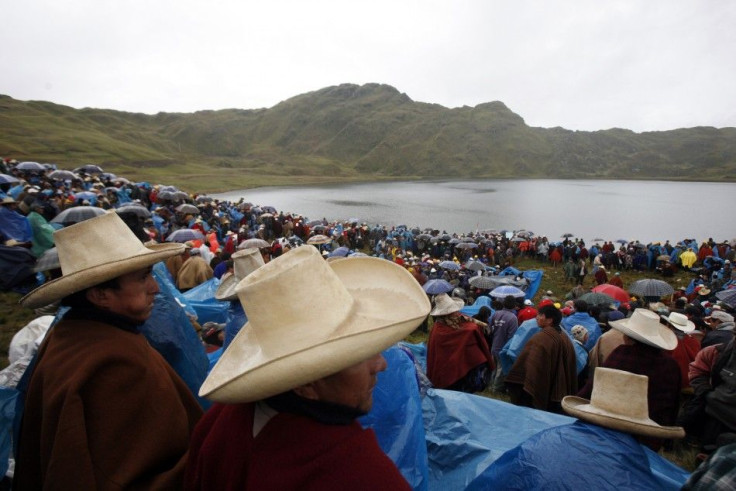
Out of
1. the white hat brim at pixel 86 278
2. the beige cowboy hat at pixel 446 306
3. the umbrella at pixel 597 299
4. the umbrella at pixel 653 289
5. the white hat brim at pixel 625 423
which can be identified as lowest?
the umbrella at pixel 653 289

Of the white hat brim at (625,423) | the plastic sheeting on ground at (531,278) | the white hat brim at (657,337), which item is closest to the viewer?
the white hat brim at (625,423)

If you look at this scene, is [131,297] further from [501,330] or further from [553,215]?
[553,215]

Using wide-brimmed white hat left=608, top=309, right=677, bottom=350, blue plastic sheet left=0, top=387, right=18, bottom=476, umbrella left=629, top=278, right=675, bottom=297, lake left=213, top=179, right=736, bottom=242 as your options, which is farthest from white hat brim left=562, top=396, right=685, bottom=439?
lake left=213, top=179, right=736, bottom=242

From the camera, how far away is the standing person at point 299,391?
1.21m

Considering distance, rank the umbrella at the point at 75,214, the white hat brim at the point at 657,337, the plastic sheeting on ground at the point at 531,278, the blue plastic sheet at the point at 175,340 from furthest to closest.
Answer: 1. the plastic sheeting on ground at the point at 531,278
2. the umbrella at the point at 75,214
3. the white hat brim at the point at 657,337
4. the blue plastic sheet at the point at 175,340

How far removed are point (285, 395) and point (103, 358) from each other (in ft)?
3.77

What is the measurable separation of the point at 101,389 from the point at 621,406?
3.09m

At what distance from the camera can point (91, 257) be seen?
221 cm

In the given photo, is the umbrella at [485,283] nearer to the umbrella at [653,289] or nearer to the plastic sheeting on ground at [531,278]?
the plastic sheeting on ground at [531,278]

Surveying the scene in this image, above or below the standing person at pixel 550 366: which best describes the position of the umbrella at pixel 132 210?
above

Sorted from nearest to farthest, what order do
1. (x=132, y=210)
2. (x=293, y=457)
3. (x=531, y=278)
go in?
(x=293, y=457) → (x=132, y=210) → (x=531, y=278)

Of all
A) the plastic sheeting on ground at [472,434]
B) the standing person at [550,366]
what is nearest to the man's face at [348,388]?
the plastic sheeting on ground at [472,434]

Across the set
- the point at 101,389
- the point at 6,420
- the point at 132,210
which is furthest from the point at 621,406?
the point at 132,210

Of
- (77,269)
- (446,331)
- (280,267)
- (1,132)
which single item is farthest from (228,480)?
(1,132)
